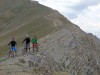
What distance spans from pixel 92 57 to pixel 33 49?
15802 millimetres

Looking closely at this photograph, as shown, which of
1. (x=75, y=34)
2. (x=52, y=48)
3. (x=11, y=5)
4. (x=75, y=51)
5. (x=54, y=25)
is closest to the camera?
(x=52, y=48)

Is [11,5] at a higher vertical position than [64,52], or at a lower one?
higher

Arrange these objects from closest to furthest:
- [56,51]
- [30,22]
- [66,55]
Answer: [56,51] → [66,55] → [30,22]

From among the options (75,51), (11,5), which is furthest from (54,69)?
(11,5)

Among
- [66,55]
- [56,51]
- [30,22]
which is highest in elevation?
[30,22]

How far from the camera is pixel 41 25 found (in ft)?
239

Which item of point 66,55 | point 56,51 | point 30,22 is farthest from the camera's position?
point 30,22

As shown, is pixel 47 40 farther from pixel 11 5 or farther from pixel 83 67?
pixel 11 5

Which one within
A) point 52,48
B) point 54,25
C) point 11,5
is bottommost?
point 52,48

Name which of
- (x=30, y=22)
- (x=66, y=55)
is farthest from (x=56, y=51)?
(x=30, y=22)

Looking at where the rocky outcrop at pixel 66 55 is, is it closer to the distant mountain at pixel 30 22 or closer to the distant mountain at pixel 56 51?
the distant mountain at pixel 56 51

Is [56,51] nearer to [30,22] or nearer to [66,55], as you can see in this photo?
[66,55]

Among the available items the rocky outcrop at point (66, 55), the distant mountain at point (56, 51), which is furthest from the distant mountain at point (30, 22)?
the rocky outcrop at point (66, 55)

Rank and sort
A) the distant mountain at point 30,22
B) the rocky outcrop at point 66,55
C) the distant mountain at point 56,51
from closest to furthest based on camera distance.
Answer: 1. the distant mountain at point 56,51
2. the rocky outcrop at point 66,55
3. the distant mountain at point 30,22
